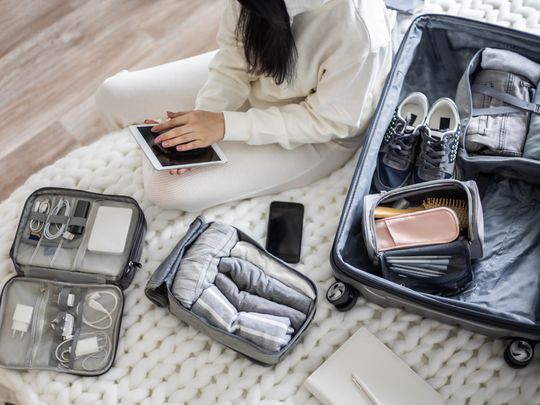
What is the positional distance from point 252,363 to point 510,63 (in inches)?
31.3

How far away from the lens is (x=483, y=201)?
Result: 1183 mm

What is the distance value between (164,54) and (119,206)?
0.68 meters

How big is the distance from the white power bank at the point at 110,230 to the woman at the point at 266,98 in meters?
0.07

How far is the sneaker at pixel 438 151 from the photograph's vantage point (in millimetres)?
1137

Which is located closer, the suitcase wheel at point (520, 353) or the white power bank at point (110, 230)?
the suitcase wheel at point (520, 353)

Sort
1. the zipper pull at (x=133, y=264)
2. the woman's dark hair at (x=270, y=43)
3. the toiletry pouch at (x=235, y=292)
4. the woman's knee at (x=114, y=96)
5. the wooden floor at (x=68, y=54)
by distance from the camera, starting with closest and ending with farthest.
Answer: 1. the woman's dark hair at (x=270, y=43)
2. the toiletry pouch at (x=235, y=292)
3. the zipper pull at (x=133, y=264)
4. the woman's knee at (x=114, y=96)
5. the wooden floor at (x=68, y=54)

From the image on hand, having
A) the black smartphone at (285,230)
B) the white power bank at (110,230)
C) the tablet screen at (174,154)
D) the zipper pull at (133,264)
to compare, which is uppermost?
the tablet screen at (174,154)

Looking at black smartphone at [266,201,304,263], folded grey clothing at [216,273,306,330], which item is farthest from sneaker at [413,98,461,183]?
folded grey clothing at [216,273,306,330]

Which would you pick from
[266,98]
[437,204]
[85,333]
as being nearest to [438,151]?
[437,204]

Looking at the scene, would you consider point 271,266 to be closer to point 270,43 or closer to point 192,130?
point 192,130

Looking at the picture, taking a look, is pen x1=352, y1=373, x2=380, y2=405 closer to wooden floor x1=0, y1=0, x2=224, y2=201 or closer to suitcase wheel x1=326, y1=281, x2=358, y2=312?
suitcase wheel x1=326, y1=281, x2=358, y2=312

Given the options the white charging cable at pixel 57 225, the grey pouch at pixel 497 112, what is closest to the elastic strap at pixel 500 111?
the grey pouch at pixel 497 112

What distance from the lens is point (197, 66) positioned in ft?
4.15

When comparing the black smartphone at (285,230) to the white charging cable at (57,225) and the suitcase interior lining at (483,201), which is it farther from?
the white charging cable at (57,225)
